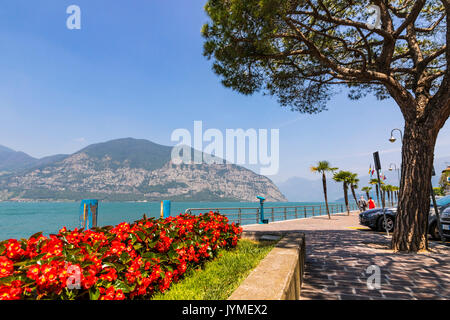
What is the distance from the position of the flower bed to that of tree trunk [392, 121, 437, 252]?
202 inches

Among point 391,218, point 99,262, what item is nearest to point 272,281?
point 99,262

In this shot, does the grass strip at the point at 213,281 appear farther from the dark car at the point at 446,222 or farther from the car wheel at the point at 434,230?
the car wheel at the point at 434,230

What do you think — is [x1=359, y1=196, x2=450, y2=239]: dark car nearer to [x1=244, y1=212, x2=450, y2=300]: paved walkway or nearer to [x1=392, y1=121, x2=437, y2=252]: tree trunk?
[x1=244, y1=212, x2=450, y2=300]: paved walkway

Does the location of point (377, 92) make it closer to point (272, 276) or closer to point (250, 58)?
point (250, 58)

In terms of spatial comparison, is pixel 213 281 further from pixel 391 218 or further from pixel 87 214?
pixel 391 218

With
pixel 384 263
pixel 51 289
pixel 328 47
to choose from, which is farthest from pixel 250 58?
pixel 51 289

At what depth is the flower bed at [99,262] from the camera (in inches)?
69.5

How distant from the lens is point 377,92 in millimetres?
10102

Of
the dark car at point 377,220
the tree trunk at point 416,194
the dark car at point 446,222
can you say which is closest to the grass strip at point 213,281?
the tree trunk at point 416,194

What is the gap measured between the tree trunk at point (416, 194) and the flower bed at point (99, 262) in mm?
5137

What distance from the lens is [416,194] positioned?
6.08 m

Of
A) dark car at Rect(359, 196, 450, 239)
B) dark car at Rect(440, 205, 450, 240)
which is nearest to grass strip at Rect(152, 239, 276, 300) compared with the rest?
dark car at Rect(440, 205, 450, 240)

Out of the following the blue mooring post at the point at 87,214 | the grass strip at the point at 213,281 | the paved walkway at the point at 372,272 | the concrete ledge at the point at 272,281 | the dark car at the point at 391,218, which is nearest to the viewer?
the concrete ledge at the point at 272,281
